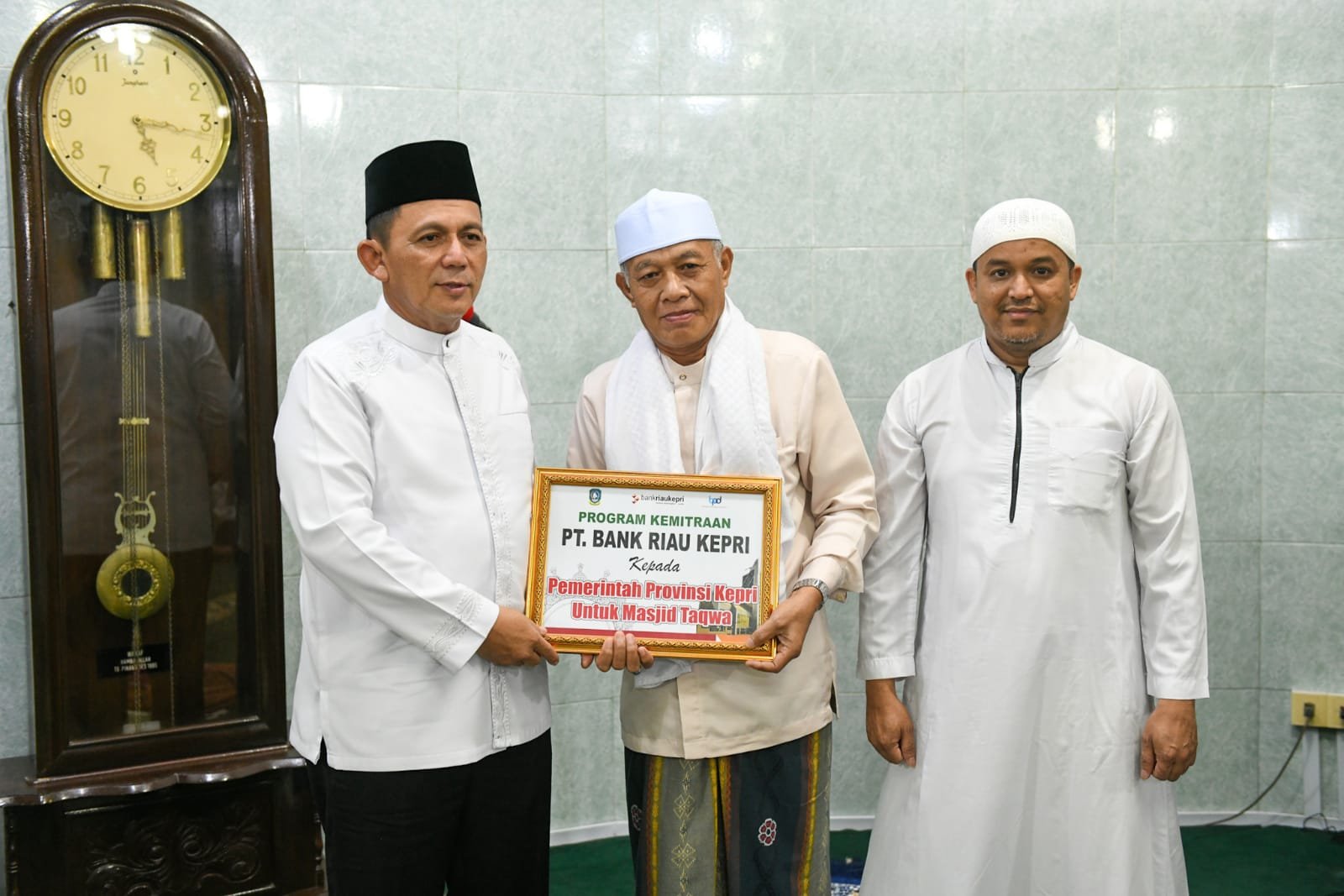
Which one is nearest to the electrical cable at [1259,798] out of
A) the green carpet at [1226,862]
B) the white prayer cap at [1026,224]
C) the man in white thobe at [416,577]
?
the green carpet at [1226,862]

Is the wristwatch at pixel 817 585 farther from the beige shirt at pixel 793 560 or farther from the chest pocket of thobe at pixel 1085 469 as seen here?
the chest pocket of thobe at pixel 1085 469

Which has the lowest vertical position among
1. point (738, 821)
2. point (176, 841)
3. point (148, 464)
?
point (176, 841)

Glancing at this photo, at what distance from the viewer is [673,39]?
141 inches

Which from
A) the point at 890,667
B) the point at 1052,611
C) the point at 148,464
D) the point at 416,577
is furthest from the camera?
the point at 148,464

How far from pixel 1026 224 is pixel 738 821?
1281 mm

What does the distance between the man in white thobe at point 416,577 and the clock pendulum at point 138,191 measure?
0.93 m

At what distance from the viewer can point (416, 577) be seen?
1.86m

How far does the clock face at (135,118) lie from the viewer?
2.61 meters

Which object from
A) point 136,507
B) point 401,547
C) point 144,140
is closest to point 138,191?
point 144,140

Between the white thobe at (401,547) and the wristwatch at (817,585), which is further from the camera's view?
the wristwatch at (817,585)

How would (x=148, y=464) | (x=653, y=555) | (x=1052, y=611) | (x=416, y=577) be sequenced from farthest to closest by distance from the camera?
(x=148, y=464) → (x=1052, y=611) → (x=653, y=555) → (x=416, y=577)

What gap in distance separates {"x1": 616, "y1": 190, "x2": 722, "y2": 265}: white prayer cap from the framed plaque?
45 cm

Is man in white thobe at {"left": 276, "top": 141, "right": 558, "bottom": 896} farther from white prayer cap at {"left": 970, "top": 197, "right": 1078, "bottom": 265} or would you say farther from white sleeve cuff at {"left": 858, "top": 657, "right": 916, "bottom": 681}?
white prayer cap at {"left": 970, "top": 197, "right": 1078, "bottom": 265}

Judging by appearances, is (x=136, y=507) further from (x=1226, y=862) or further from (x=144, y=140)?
(x=1226, y=862)
